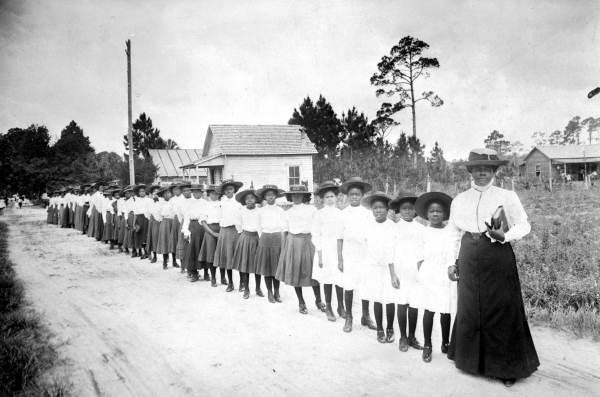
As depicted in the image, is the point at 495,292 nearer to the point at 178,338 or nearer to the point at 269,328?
the point at 269,328

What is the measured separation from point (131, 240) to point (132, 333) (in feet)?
23.3

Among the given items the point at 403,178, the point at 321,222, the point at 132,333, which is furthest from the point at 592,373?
the point at 403,178

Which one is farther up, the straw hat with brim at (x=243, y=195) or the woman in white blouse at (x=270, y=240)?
the straw hat with brim at (x=243, y=195)

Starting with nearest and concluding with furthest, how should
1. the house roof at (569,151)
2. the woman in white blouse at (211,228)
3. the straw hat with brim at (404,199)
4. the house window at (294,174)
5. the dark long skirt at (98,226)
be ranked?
the straw hat with brim at (404,199) < the woman in white blouse at (211,228) < the dark long skirt at (98,226) < the house window at (294,174) < the house roof at (569,151)

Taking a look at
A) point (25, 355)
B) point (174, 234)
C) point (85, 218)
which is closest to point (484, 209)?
point (25, 355)

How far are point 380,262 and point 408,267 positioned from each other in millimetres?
350

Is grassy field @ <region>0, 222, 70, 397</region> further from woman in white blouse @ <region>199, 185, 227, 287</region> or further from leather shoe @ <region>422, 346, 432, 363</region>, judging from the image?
leather shoe @ <region>422, 346, 432, 363</region>

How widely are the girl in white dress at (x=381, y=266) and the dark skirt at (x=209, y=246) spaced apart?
163 inches

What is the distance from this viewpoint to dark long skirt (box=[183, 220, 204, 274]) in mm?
8820

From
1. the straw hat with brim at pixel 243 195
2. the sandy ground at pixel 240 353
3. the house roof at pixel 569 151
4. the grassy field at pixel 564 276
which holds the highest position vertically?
the house roof at pixel 569 151

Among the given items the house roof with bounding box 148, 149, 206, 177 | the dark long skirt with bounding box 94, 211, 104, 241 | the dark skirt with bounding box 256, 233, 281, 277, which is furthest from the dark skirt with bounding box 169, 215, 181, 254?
the house roof with bounding box 148, 149, 206, 177

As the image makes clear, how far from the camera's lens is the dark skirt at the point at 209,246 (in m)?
8.58

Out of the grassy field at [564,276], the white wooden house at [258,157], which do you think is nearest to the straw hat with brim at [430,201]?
the grassy field at [564,276]

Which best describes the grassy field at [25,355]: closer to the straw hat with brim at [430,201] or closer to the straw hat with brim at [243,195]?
the straw hat with brim at [243,195]
